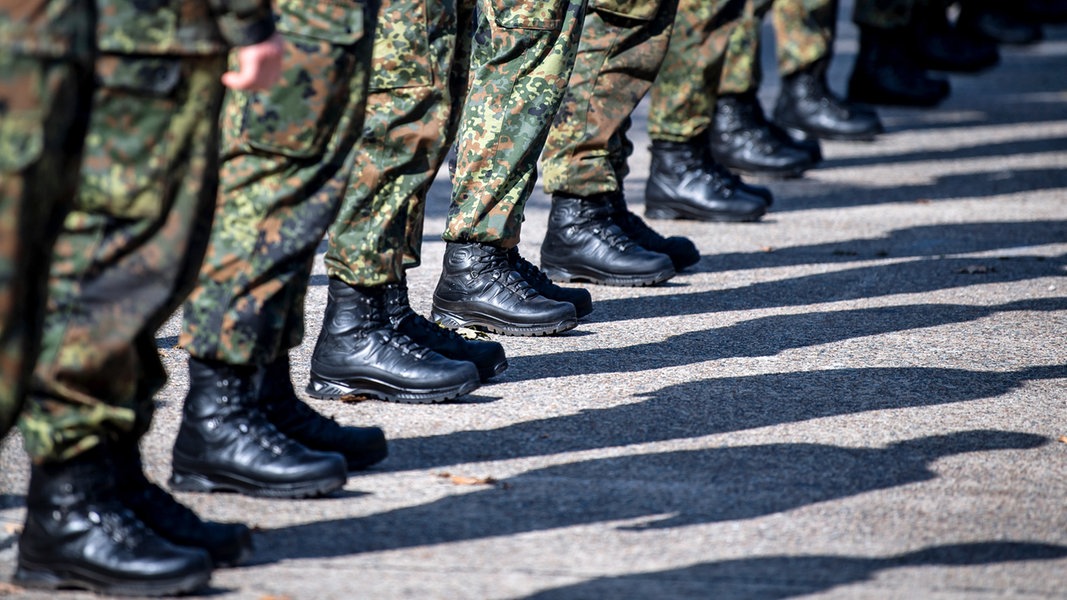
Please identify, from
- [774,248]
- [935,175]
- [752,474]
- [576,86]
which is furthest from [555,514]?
[935,175]

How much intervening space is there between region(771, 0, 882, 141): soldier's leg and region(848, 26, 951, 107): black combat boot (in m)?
0.87

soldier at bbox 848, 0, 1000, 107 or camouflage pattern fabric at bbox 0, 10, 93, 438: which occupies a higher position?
camouflage pattern fabric at bbox 0, 10, 93, 438

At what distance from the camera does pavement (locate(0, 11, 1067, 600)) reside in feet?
8.96

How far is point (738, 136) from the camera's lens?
7090 millimetres

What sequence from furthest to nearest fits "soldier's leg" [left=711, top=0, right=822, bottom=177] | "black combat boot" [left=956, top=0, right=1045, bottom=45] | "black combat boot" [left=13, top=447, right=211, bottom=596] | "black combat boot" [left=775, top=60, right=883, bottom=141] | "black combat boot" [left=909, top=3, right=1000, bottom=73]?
"black combat boot" [left=956, top=0, right=1045, bottom=45] → "black combat boot" [left=909, top=3, right=1000, bottom=73] → "black combat boot" [left=775, top=60, right=883, bottom=141] → "soldier's leg" [left=711, top=0, right=822, bottom=177] → "black combat boot" [left=13, top=447, right=211, bottom=596]

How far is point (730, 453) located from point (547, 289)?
4.17 ft

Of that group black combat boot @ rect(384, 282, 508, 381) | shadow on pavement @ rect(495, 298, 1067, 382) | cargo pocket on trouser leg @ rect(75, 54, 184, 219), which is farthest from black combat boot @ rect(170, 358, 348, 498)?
shadow on pavement @ rect(495, 298, 1067, 382)

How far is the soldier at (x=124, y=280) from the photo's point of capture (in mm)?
2367

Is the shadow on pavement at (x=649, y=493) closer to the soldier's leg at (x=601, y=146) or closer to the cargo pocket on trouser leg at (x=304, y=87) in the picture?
the cargo pocket on trouser leg at (x=304, y=87)

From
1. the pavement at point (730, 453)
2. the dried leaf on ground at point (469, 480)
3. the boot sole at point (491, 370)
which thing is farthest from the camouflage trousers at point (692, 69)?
the dried leaf on ground at point (469, 480)

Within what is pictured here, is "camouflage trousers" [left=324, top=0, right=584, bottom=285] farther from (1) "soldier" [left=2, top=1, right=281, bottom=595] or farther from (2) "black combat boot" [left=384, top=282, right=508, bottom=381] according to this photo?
(1) "soldier" [left=2, top=1, right=281, bottom=595]

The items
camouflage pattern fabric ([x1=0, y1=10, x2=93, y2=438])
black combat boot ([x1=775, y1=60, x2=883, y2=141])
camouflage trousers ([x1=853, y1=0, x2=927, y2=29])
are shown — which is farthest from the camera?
camouflage trousers ([x1=853, y1=0, x2=927, y2=29])

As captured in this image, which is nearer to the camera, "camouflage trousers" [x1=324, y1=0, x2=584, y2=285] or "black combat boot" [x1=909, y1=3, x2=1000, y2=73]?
"camouflage trousers" [x1=324, y1=0, x2=584, y2=285]

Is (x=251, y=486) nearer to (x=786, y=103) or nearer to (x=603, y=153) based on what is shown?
(x=603, y=153)
